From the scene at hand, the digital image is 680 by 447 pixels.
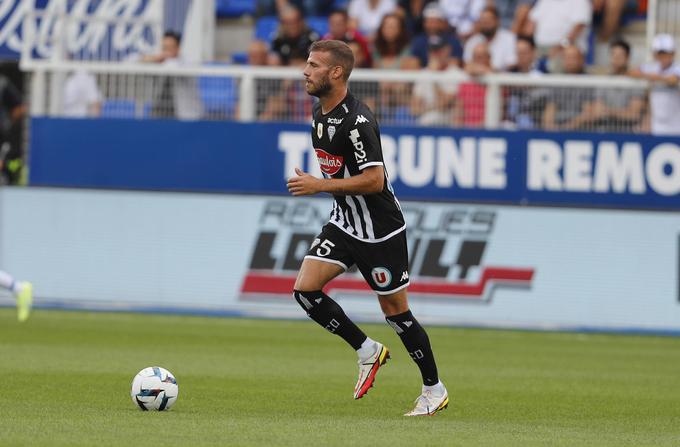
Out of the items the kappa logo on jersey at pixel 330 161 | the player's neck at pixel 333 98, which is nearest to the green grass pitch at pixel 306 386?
the kappa logo on jersey at pixel 330 161

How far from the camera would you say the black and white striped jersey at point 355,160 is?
8.91 metres

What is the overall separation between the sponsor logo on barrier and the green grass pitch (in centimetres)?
60

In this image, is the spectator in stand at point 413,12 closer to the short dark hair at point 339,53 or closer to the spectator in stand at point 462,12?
the spectator in stand at point 462,12

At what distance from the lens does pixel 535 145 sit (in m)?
17.6

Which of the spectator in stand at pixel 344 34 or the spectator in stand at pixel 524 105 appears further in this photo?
the spectator in stand at pixel 344 34

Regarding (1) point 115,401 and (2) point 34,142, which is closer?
(1) point 115,401

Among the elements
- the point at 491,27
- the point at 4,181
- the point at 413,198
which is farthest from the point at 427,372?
the point at 4,181

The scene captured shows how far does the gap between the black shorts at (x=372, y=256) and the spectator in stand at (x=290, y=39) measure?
32.7 ft

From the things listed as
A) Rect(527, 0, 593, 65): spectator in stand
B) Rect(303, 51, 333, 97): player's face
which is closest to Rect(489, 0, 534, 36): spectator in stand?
Rect(527, 0, 593, 65): spectator in stand

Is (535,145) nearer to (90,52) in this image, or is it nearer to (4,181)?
(90,52)

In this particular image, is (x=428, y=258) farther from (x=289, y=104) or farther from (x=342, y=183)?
(x=342, y=183)

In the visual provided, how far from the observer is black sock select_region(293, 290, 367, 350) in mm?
9148

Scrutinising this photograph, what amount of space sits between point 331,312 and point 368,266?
1.29ft

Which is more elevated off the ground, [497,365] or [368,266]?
[368,266]
